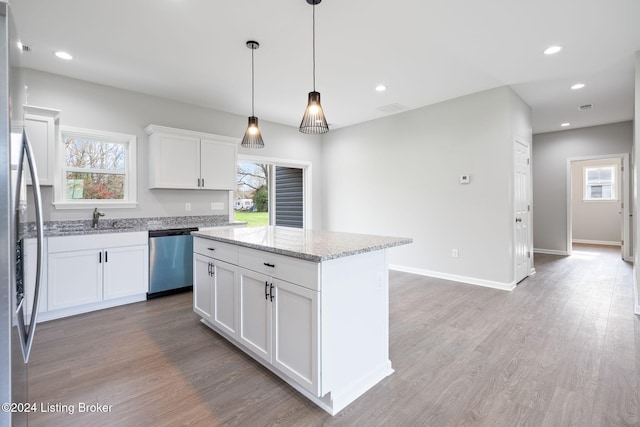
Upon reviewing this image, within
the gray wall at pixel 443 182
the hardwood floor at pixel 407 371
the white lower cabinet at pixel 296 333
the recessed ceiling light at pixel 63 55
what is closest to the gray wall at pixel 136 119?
the recessed ceiling light at pixel 63 55

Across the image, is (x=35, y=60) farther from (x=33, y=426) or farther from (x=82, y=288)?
(x=33, y=426)

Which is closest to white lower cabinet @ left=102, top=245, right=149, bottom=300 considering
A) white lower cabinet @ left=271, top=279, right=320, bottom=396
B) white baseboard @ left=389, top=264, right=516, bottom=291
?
white lower cabinet @ left=271, top=279, right=320, bottom=396

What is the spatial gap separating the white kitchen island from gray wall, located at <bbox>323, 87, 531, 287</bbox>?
2701 mm

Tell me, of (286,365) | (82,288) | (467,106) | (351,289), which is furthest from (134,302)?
(467,106)

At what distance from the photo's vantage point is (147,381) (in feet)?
6.69

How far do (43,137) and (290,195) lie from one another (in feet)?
13.0

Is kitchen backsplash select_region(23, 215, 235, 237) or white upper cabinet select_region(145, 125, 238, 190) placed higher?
white upper cabinet select_region(145, 125, 238, 190)

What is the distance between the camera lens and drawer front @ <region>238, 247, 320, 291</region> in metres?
1.67

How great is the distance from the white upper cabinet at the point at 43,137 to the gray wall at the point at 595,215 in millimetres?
11018

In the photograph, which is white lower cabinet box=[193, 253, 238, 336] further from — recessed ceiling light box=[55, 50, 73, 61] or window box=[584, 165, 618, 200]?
window box=[584, 165, 618, 200]

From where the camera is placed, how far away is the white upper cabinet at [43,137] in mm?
3100

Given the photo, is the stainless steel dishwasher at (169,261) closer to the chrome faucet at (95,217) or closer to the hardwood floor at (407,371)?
the hardwood floor at (407,371)

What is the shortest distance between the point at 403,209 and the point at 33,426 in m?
4.75

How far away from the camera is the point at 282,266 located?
6.09 ft
